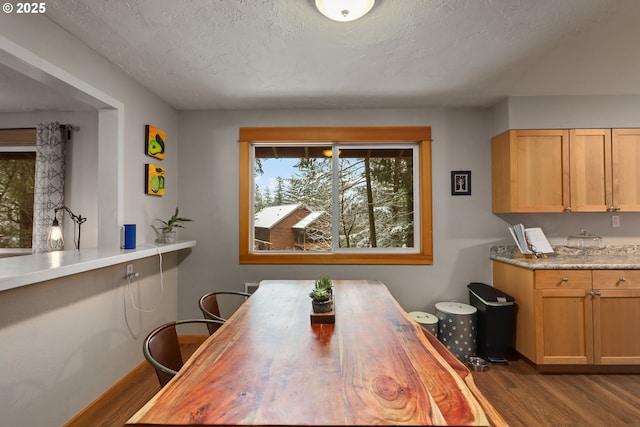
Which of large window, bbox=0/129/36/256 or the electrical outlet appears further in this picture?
large window, bbox=0/129/36/256

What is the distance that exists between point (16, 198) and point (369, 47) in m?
4.21

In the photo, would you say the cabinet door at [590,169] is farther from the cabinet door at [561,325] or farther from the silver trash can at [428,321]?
the silver trash can at [428,321]

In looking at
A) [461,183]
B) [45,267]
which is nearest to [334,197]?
[461,183]

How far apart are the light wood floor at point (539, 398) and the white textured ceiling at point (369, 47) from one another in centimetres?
244

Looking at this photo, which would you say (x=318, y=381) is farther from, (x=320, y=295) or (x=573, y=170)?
(x=573, y=170)

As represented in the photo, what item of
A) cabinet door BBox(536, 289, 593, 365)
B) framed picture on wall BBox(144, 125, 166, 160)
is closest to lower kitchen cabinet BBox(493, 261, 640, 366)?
cabinet door BBox(536, 289, 593, 365)

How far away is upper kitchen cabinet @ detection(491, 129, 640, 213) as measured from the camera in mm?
3100

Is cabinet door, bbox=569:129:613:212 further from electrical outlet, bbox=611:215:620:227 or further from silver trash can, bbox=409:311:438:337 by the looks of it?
silver trash can, bbox=409:311:438:337

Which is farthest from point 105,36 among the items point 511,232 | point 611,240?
point 611,240

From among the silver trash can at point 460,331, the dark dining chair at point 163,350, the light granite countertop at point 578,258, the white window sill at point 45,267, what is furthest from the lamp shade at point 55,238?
the light granite countertop at point 578,258

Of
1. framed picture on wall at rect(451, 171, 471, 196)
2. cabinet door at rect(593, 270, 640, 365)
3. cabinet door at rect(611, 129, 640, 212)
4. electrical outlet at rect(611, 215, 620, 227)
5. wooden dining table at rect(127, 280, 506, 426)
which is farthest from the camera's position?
framed picture on wall at rect(451, 171, 471, 196)

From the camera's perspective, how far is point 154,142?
9.88 feet

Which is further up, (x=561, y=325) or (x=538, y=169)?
(x=538, y=169)

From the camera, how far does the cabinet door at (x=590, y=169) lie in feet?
10.2
